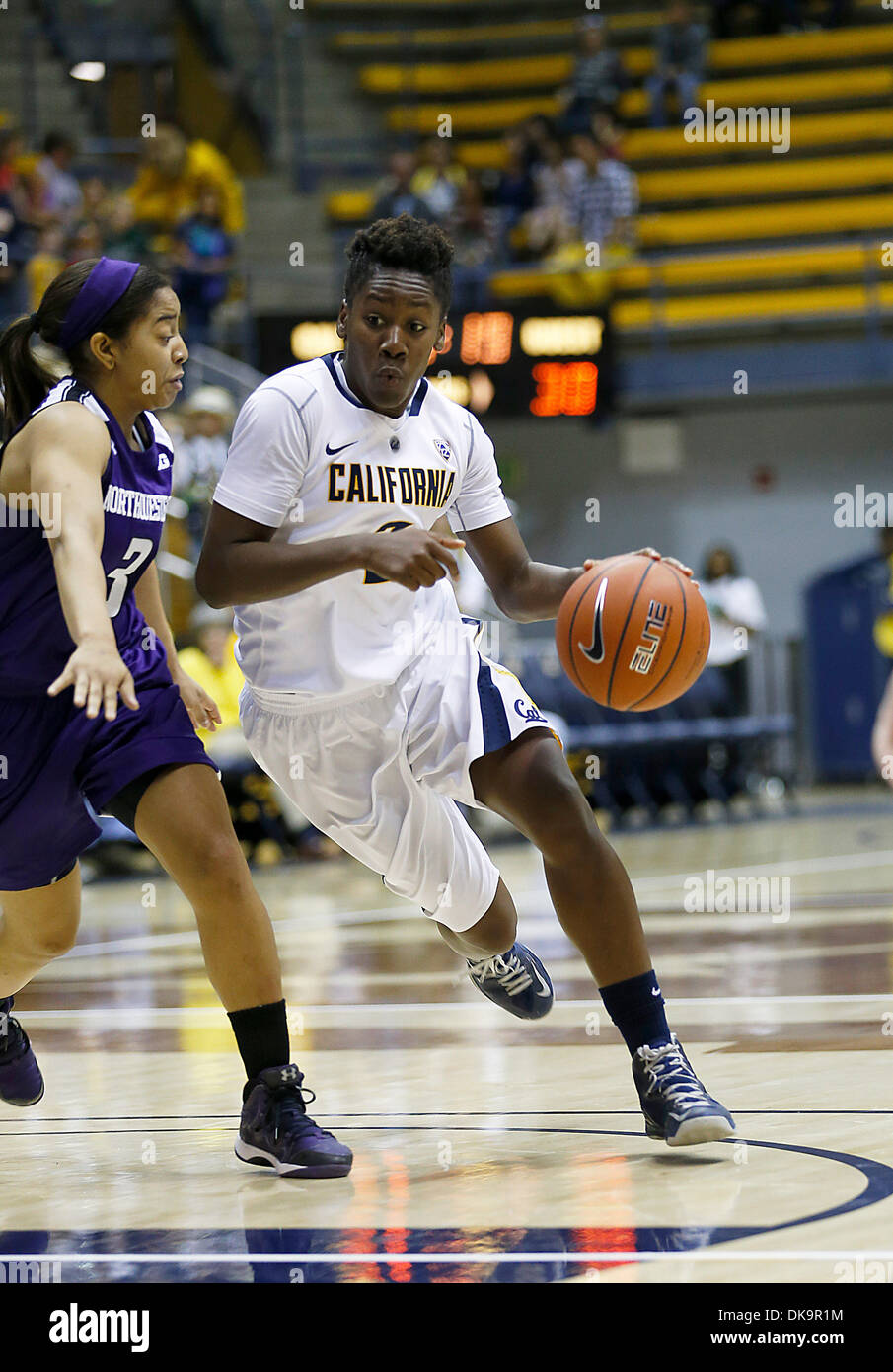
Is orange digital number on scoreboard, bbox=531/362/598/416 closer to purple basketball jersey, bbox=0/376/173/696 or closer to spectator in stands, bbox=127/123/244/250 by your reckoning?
spectator in stands, bbox=127/123/244/250

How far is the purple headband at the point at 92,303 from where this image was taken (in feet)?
12.5

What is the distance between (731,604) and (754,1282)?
519 inches

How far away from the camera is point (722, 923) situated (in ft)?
26.2

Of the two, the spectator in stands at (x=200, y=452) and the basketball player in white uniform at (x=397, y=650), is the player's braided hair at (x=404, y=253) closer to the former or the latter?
the basketball player in white uniform at (x=397, y=650)

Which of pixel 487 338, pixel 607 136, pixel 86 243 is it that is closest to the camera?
pixel 86 243

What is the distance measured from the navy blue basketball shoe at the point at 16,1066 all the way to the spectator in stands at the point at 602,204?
14112mm

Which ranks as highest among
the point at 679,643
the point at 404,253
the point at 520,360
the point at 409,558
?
the point at 520,360

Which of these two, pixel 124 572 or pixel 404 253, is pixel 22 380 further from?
pixel 404 253

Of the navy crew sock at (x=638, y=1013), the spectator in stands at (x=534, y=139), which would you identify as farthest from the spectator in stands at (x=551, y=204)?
the navy crew sock at (x=638, y=1013)

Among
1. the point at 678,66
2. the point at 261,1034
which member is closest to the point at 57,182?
the point at 678,66

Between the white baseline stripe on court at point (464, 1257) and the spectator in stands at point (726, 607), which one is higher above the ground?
the spectator in stands at point (726, 607)

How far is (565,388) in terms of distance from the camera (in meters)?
15.2

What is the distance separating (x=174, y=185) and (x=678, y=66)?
5.59 meters

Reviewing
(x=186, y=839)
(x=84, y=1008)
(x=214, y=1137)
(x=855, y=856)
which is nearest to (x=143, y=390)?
(x=186, y=839)
